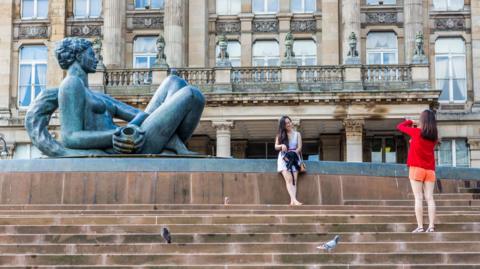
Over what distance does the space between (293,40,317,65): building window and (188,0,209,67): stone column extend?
4.95 metres

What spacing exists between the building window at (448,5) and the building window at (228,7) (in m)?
10.5

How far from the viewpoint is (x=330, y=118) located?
41.3 m

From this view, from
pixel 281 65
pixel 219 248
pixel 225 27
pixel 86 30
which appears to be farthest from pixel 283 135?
pixel 86 30

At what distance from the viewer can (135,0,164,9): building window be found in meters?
49.0

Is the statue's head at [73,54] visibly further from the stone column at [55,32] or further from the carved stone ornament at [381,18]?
the carved stone ornament at [381,18]

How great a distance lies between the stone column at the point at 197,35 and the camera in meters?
47.5

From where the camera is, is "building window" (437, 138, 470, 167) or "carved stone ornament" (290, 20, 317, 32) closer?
"building window" (437, 138, 470, 167)

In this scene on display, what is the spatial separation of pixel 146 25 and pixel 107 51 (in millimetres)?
3067

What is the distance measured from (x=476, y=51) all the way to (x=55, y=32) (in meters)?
22.6

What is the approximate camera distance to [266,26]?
48438mm

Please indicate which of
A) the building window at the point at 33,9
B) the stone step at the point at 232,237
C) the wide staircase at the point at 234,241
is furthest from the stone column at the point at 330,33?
the stone step at the point at 232,237

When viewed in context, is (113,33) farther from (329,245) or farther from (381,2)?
(329,245)

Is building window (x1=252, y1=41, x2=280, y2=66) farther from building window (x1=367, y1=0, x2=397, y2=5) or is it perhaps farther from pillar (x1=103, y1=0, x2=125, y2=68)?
pillar (x1=103, y1=0, x2=125, y2=68)

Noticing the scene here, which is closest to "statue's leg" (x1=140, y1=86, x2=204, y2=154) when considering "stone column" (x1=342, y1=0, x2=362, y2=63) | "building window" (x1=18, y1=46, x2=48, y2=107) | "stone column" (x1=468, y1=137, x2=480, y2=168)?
"stone column" (x1=342, y1=0, x2=362, y2=63)
